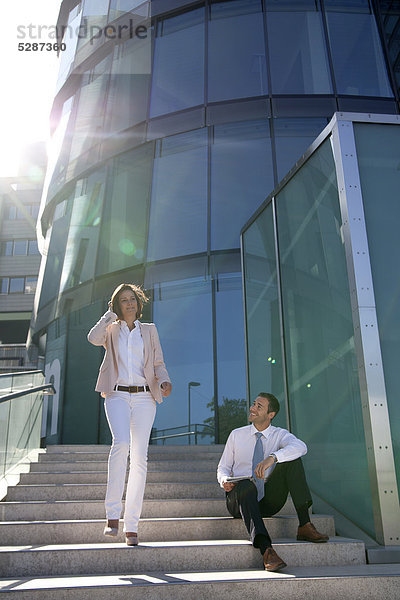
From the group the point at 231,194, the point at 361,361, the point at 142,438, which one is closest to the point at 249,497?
the point at 142,438

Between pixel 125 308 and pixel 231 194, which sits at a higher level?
pixel 231 194

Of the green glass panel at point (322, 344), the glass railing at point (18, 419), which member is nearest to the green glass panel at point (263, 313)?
the green glass panel at point (322, 344)

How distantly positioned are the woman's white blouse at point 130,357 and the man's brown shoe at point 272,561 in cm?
145

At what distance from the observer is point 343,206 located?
457 cm

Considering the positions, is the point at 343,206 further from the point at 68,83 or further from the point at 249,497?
the point at 68,83

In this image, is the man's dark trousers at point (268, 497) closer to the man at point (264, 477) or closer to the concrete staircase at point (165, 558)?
the man at point (264, 477)

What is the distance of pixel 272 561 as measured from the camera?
3.48 m

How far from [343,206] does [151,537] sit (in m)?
3.03

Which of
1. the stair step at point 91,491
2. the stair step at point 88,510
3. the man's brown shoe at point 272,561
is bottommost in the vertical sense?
the man's brown shoe at point 272,561

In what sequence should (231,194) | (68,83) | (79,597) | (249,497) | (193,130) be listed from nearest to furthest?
(79,597) < (249,497) < (231,194) < (193,130) < (68,83)

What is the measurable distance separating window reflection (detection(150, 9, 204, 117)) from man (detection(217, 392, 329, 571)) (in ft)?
30.5

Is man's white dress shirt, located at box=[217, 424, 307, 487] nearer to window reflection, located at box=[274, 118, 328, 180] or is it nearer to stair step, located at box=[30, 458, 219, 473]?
stair step, located at box=[30, 458, 219, 473]

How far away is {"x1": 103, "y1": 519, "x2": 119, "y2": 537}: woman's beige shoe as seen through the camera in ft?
12.5

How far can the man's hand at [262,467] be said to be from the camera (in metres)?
3.90
